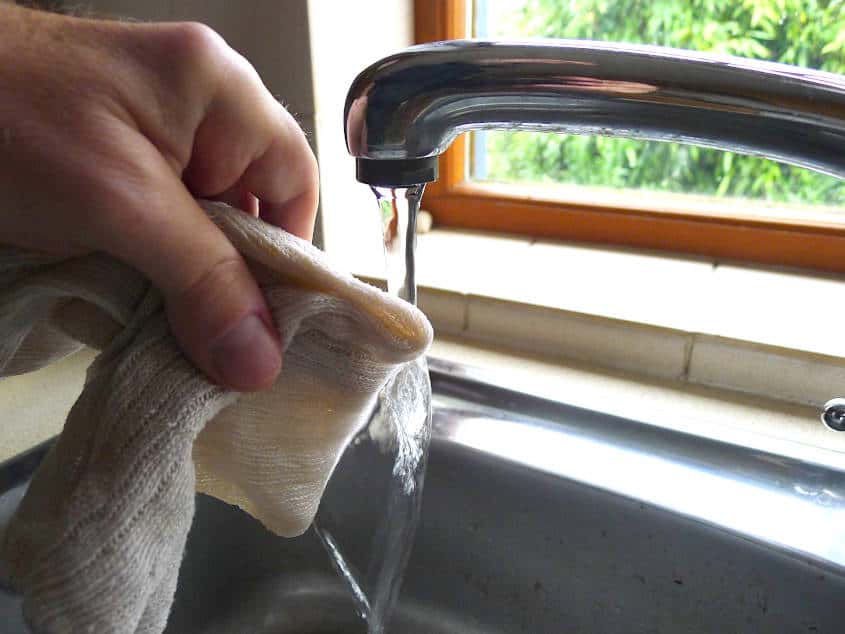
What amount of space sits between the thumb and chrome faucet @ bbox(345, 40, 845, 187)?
3.7 inches

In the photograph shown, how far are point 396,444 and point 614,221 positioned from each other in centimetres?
44

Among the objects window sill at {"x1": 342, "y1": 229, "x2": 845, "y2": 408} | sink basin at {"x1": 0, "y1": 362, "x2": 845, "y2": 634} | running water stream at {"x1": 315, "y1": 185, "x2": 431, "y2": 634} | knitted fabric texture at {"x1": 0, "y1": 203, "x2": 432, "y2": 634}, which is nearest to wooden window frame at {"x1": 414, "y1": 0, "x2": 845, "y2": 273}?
window sill at {"x1": 342, "y1": 229, "x2": 845, "y2": 408}

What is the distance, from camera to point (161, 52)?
287 mm

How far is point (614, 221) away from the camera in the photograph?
0.80 metres

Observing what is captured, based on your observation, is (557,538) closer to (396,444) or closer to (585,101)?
(396,444)

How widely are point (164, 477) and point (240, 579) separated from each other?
1.22 ft

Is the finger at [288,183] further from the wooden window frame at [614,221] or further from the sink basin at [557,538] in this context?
the wooden window frame at [614,221]

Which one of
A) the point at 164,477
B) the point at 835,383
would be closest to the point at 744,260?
the point at 835,383

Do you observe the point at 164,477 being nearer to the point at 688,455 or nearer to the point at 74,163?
the point at 74,163

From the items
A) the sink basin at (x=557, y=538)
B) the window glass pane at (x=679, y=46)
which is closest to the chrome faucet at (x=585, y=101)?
the sink basin at (x=557, y=538)

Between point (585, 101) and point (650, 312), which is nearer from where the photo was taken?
point (585, 101)

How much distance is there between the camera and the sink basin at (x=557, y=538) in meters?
0.46

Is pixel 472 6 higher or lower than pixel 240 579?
higher

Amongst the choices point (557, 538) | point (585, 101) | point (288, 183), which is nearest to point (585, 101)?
point (585, 101)
